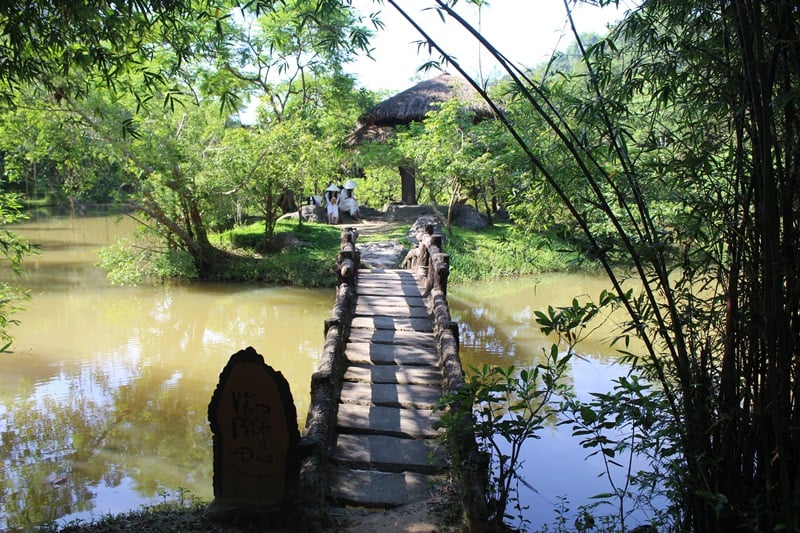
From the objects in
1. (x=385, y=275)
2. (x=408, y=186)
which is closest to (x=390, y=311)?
(x=385, y=275)

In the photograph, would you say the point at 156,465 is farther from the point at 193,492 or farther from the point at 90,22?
the point at 90,22

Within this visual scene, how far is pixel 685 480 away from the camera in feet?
8.03

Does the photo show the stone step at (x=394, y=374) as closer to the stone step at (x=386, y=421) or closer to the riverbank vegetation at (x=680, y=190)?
the stone step at (x=386, y=421)

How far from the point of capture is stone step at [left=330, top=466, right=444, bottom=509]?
3.40 metres

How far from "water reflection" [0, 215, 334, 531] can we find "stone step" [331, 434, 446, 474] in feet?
4.99

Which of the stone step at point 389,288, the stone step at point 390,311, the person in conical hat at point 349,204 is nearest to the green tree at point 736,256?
the stone step at point 390,311

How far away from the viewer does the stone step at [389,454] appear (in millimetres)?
3652

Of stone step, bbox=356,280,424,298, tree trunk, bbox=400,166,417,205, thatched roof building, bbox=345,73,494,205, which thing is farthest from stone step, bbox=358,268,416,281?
tree trunk, bbox=400,166,417,205

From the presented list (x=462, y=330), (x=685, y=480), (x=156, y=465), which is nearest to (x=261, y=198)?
(x=462, y=330)

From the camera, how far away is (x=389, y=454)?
12.4 feet

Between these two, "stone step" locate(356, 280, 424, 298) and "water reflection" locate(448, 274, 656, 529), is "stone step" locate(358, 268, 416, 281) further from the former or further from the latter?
"water reflection" locate(448, 274, 656, 529)

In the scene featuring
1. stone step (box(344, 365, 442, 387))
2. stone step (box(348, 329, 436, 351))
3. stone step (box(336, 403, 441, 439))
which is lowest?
stone step (box(336, 403, 441, 439))

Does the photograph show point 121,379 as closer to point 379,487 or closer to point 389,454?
point 389,454

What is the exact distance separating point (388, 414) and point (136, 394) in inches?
153
